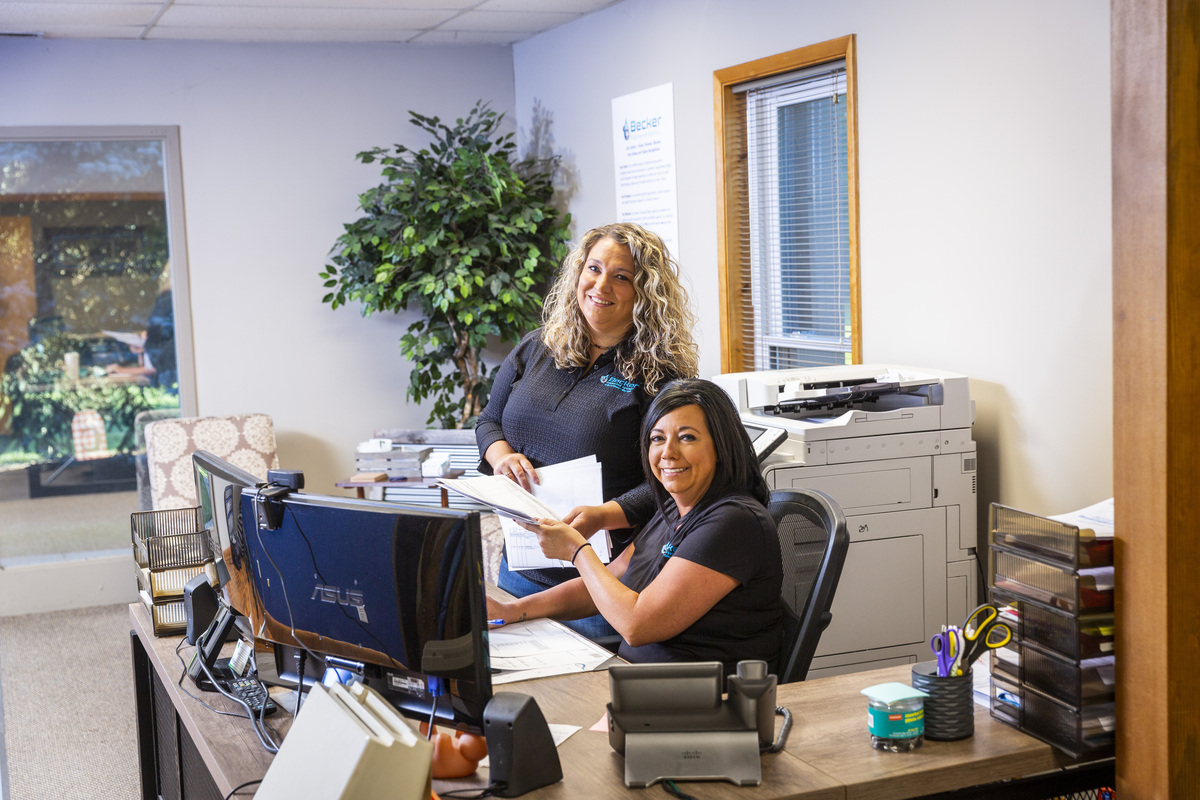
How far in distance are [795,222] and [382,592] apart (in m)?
2.91

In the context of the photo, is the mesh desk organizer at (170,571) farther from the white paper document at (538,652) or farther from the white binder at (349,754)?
the white binder at (349,754)

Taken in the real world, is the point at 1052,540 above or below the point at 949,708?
above

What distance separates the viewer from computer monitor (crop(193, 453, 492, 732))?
56.2 inches

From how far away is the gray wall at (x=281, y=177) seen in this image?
5.06 m

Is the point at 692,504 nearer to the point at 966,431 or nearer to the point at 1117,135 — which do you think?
the point at 1117,135

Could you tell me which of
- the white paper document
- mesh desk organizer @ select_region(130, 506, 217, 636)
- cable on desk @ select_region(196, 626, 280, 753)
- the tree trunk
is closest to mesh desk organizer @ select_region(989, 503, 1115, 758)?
the white paper document

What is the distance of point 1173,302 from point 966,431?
176cm

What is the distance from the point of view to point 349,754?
4.03 ft

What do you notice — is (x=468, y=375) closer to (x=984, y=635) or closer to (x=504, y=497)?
(x=504, y=497)

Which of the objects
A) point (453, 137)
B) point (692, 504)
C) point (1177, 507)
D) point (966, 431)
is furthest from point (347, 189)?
point (1177, 507)

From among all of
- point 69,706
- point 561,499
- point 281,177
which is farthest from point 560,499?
point 281,177

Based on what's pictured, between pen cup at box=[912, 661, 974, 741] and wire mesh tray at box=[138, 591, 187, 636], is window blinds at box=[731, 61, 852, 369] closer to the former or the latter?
pen cup at box=[912, 661, 974, 741]

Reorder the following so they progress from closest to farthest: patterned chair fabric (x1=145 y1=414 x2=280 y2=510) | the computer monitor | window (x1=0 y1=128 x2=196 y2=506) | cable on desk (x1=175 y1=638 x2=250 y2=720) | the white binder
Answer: the white binder → the computer monitor → cable on desk (x1=175 y1=638 x2=250 y2=720) → patterned chair fabric (x1=145 y1=414 x2=280 y2=510) → window (x1=0 y1=128 x2=196 y2=506)

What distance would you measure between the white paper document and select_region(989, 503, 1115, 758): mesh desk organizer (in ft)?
2.38
